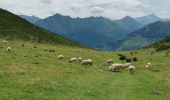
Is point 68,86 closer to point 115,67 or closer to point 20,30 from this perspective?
point 115,67

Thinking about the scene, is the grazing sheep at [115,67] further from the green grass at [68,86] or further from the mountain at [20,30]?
the mountain at [20,30]

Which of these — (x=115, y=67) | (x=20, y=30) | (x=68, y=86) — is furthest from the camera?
(x=20, y=30)

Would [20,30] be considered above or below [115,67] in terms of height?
above

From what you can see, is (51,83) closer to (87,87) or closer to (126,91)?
(87,87)

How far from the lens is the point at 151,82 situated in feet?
129

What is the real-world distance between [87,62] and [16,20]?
342 feet

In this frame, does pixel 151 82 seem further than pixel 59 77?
Yes

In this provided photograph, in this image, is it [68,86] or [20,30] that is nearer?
[68,86]

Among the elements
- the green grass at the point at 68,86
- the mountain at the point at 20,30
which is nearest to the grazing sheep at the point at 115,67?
the green grass at the point at 68,86

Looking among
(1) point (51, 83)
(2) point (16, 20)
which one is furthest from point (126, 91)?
(2) point (16, 20)

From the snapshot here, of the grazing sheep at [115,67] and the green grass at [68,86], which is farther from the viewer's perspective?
the grazing sheep at [115,67]

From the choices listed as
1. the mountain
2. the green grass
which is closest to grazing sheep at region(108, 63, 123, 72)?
the green grass

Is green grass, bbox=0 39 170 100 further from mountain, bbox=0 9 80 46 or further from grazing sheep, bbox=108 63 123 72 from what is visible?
mountain, bbox=0 9 80 46

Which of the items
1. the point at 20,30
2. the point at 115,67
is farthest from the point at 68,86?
the point at 20,30
